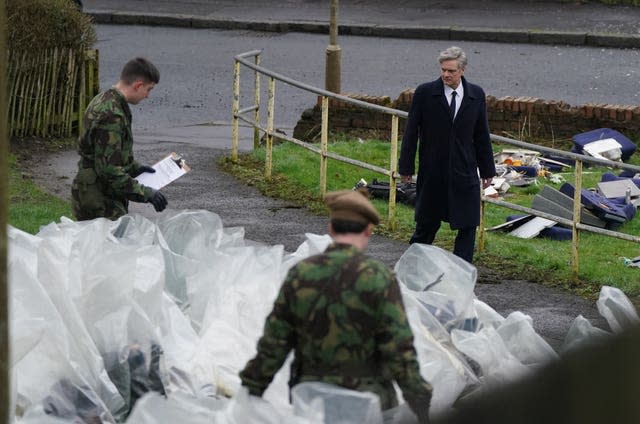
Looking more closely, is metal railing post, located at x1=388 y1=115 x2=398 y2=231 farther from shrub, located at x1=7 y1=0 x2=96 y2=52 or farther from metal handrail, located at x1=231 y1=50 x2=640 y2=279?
shrub, located at x1=7 y1=0 x2=96 y2=52

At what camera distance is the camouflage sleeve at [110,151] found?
5941mm

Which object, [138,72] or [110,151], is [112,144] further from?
[138,72]

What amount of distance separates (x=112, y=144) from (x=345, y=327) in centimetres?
286

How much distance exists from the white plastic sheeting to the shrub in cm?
602

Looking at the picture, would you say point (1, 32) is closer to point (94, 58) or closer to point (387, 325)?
point (387, 325)

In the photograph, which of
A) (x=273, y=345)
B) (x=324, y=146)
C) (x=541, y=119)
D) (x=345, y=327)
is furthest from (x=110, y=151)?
(x=541, y=119)

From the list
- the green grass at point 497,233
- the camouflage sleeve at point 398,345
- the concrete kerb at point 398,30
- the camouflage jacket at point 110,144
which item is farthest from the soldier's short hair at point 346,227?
the concrete kerb at point 398,30

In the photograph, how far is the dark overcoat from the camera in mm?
7160

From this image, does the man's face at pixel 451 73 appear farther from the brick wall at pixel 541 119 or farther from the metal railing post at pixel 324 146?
the brick wall at pixel 541 119

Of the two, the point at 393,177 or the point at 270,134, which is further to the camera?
the point at 270,134

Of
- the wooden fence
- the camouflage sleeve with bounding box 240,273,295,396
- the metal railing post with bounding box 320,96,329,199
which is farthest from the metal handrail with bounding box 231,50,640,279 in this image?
the camouflage sleeve with bounding box 240,273,295,396

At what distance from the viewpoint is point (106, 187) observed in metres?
6.20

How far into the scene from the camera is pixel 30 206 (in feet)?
29.7

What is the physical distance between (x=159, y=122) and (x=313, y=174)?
164 inches
